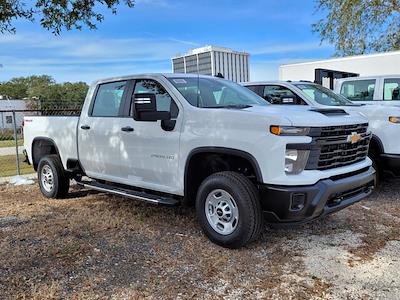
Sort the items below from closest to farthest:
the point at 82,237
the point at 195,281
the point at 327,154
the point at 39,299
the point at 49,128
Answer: the point at 39,299
the point at 195,281
the point at 327,154
the point at 82,237
the point at 49,128

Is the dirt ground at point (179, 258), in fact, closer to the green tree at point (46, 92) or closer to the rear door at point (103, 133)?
the rear door at point (103, 133)

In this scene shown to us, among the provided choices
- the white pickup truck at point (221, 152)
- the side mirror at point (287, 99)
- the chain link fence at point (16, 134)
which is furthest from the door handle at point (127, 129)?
the side mirror at point (287, 99)

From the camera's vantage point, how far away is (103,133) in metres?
6.04

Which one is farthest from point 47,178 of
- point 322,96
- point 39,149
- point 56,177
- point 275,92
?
point 322,96

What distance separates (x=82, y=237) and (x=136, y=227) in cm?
71

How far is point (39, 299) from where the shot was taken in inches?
142

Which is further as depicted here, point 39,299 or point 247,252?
point 247,252

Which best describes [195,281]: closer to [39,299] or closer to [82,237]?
[39,299]

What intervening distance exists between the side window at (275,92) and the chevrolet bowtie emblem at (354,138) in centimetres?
358

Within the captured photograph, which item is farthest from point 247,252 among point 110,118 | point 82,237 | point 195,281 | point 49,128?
point 49,128

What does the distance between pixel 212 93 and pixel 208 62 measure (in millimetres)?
758

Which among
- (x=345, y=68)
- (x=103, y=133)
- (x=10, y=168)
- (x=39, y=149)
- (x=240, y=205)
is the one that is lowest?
(x=10, y=168)

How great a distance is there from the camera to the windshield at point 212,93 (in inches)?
209

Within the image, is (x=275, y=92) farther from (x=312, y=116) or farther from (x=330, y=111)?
(x=312, y=116)
